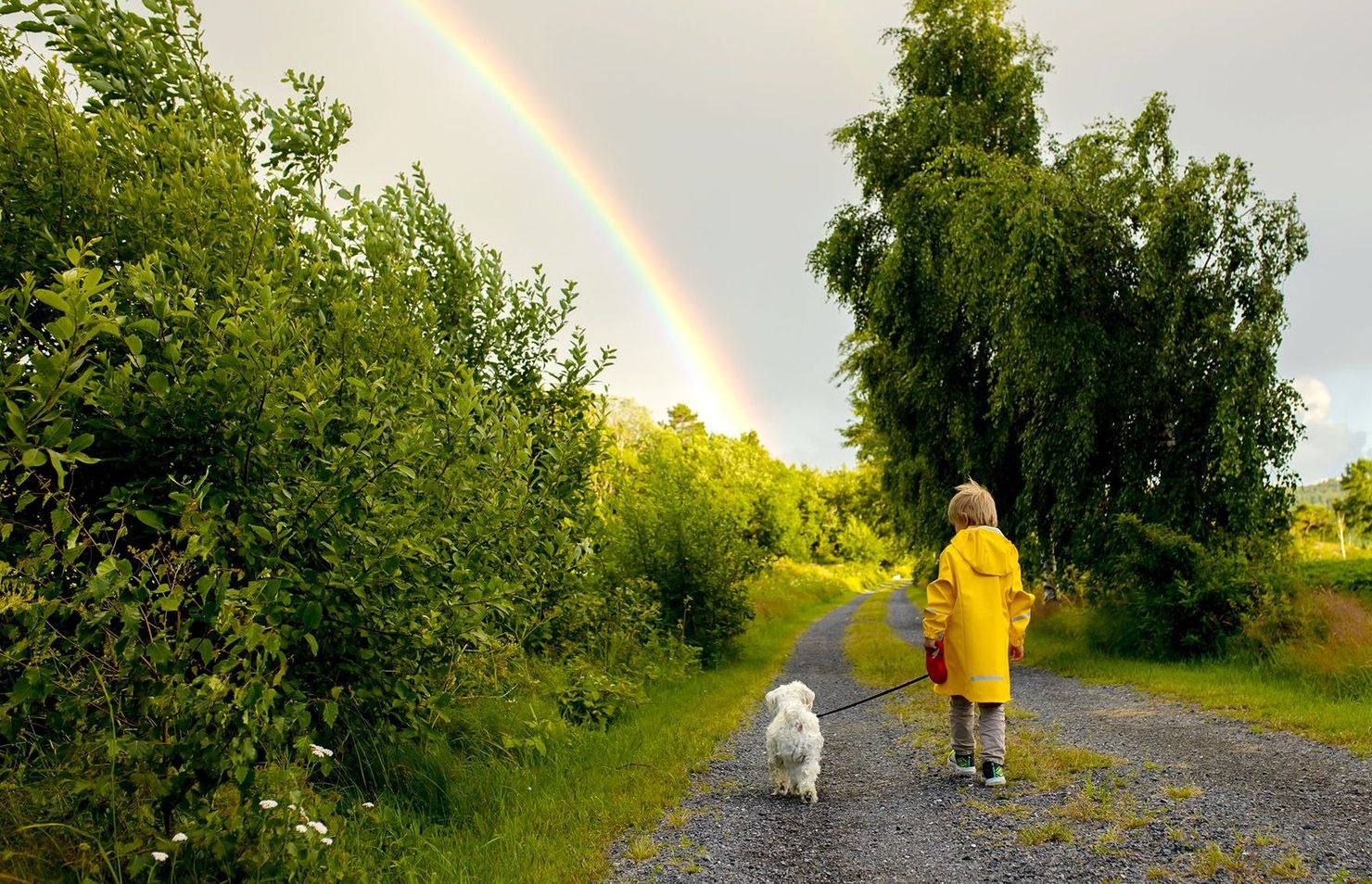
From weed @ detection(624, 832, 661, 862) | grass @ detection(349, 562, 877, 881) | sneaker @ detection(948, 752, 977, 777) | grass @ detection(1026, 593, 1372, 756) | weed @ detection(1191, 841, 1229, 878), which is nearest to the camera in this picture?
weed @ detection(1191, 841, 1229, 878)

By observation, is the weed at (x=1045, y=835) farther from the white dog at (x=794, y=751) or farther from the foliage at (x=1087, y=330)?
the foliage at (x=1087, y=330)

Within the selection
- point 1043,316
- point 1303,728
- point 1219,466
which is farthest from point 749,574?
point 1303,728

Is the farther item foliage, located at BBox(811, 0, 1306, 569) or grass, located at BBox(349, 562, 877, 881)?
foliage, located at BBox(811, 0, 1306, 569)

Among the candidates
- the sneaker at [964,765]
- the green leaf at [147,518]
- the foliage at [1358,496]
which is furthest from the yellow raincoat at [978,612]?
the foliage at [1358,496]

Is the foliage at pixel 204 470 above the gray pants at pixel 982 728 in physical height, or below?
above

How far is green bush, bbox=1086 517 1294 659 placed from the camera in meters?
11.7

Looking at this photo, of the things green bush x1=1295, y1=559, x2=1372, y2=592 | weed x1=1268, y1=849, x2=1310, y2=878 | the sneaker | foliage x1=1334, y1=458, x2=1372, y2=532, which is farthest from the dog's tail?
foliage x1=1334, y1=458, x2=1372, y2=532

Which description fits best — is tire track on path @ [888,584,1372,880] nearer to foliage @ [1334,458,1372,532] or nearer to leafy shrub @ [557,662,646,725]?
leafy shrub @ [557,662,646,725]

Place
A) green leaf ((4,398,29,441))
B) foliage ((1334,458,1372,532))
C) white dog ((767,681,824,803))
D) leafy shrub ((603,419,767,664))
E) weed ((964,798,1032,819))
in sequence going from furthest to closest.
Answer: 1. foliage ((1334,458,1372,532))
2. leafy shrub ((603,419,767,664))
3. white dog ((767,681,824,803))
4. weed ((964,798,1032,819))
5. green leaf ((4,398,29,441))

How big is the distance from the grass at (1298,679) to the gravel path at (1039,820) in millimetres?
462

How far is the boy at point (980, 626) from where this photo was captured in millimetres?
6016

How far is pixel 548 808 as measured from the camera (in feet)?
18.1

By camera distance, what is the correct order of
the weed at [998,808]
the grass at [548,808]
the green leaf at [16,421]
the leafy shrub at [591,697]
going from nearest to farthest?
the green leaf at [16,421] → the grass at [548,808] → the weed at [998,808] → the leafy shrub at [591,697]

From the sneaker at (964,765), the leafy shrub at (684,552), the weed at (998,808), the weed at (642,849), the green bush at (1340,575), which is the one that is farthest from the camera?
the leafy shrub at (684,552)
